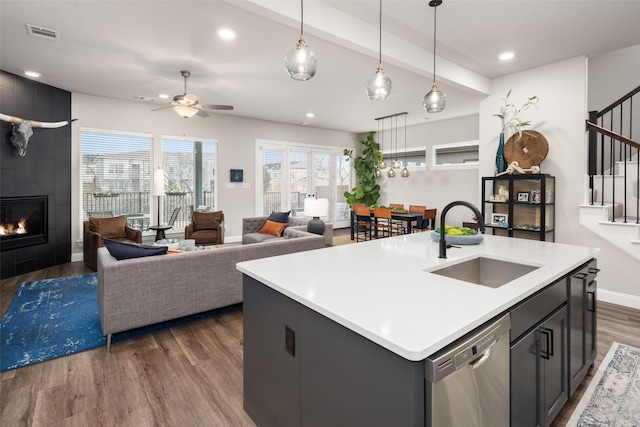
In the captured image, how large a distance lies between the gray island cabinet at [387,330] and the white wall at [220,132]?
564 cm

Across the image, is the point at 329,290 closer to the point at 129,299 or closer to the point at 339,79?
the point at 129,299

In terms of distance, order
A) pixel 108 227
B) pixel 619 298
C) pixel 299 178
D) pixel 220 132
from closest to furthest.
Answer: pixel 619 298, pixel 108 227, pixel 220 132, pixel 299 178

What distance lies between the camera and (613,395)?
2.06 metres

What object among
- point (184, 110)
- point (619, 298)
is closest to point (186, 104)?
point (184, 110)

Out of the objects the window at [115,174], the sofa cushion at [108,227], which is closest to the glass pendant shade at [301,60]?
the sofa cushion at [108,227]

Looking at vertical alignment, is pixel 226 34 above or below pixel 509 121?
above

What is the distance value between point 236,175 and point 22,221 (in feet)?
12.3

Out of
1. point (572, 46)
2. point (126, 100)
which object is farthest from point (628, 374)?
point (126, 100)

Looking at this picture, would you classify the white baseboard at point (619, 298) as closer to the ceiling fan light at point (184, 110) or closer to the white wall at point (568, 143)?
the white wall at point (568, 143)

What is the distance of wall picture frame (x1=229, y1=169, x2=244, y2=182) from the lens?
290 inches

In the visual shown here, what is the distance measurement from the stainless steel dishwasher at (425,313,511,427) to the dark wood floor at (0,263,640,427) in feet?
3.48

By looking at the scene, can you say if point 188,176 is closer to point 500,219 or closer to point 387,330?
point 500,219

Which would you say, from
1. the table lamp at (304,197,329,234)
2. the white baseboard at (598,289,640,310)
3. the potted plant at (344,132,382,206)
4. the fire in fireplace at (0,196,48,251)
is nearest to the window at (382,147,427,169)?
the potted plant at (344,132,382,206)

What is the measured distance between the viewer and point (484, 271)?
2.08m
